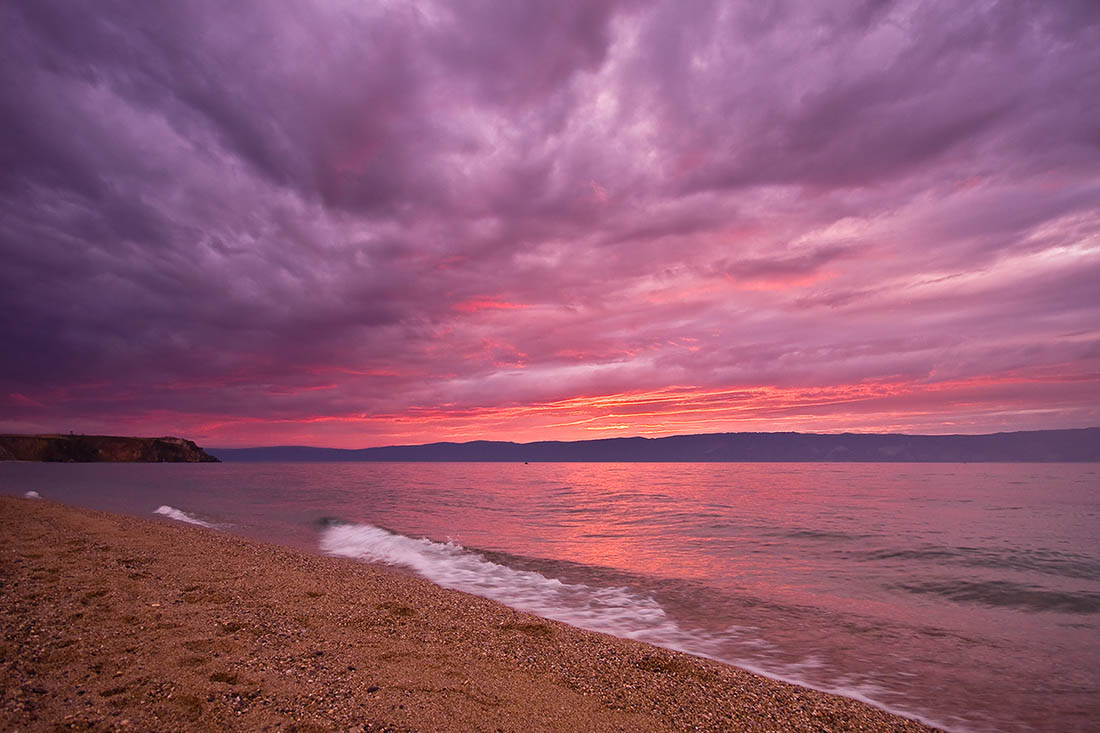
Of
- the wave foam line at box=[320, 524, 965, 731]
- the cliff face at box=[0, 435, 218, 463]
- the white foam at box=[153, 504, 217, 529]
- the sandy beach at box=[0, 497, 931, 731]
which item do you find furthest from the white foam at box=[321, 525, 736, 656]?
the cliff face at box=[0, 435, 218, 463]

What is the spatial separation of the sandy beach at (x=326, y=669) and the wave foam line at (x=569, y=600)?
4.44 feet

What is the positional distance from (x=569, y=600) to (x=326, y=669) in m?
8.08

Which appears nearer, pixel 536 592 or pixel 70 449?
pixel 536 592

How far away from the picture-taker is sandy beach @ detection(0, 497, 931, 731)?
4.86 m

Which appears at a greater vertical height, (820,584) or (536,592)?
(536,592)

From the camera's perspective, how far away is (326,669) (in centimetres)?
Answer: 595

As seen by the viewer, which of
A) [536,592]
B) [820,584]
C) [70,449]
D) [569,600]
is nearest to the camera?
[569,600]

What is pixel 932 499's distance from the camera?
44.7 meters

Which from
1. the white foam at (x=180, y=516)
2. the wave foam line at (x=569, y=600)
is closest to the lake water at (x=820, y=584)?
the wave foam line at (x=569, y=600)

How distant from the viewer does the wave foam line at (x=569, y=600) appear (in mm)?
8383

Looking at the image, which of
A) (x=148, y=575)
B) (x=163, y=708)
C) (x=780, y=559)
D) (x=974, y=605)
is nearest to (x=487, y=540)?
(x=780, y=559)

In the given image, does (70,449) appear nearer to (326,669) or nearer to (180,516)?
(180,516)

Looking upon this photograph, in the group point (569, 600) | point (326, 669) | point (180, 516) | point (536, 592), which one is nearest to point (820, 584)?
point (569, 600)

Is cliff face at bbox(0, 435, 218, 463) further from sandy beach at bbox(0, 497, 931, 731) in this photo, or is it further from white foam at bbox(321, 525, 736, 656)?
sandy beach at bbox(0, 497, 931, 731)
